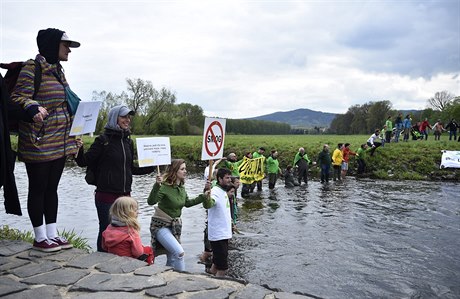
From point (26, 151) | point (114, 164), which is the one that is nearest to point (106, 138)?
point (114, 164)

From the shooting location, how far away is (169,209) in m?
6.37

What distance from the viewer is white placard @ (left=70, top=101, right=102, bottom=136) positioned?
4.88 metres

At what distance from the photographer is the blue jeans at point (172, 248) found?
599 cm

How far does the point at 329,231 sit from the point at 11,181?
890 cm

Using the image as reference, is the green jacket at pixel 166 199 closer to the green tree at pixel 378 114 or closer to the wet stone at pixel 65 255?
the wet stone at pixel 65 255

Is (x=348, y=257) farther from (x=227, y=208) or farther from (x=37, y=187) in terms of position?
(x=37, y=187)

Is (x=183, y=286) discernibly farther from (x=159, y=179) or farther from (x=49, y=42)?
(x=49, y=42)

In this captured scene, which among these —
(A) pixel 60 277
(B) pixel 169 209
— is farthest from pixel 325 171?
(A) pixel 60 277

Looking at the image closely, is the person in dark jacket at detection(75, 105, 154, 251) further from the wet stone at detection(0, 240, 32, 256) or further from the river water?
the river water

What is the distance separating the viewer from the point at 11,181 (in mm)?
4223

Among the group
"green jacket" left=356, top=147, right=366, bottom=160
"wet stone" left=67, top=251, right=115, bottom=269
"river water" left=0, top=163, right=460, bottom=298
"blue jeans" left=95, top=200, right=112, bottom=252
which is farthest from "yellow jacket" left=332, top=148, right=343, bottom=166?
"wet stone" left=67, top=251, right=115, bottom=269

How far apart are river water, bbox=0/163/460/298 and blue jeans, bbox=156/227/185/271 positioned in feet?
6.45

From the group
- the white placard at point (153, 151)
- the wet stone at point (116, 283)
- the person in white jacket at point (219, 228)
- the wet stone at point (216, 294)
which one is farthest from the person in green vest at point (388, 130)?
the wet stone at point (116, 283)

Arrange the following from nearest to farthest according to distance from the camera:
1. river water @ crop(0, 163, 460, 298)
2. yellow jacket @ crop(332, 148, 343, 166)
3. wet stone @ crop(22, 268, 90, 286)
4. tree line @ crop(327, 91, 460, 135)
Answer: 1. wet stone @ crop(22, 268, 90, 286)
2. river water @ crop(0, 163, 460, 298)
3. yellow jacket @ crop(332, 148, 343, 166)
4. tree line @ crop(327, 91, 460, 135)
